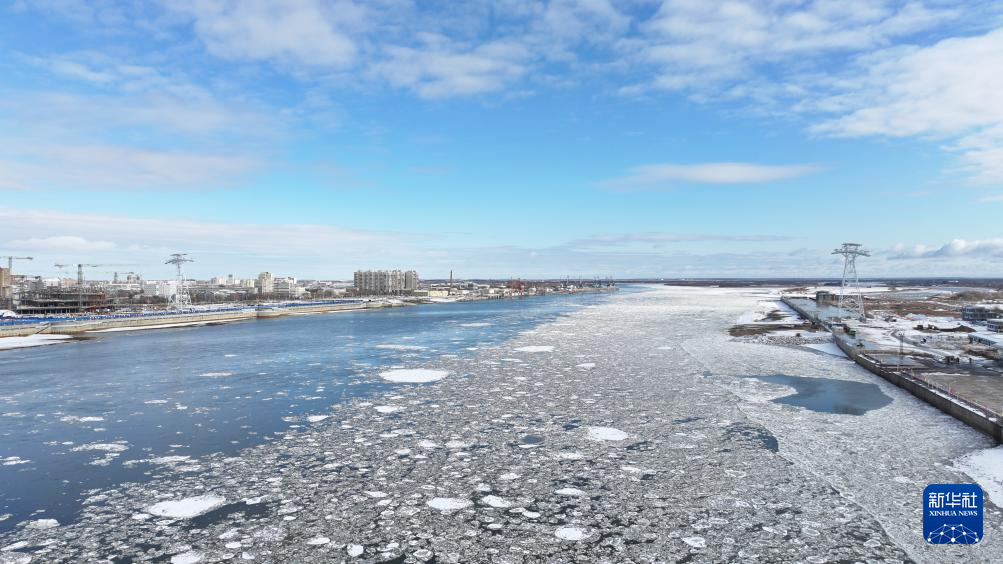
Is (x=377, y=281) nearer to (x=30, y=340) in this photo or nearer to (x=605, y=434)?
(x=30, y=340)

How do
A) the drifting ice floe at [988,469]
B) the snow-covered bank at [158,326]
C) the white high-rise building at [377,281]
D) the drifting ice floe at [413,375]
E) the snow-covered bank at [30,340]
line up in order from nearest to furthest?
the drifting ice floe at [988,469], the drifting ice floe at [413,375], the snow-covered bank at [30,340], the snow-covered bank at [158,326], the white high-rise building at [377,281]

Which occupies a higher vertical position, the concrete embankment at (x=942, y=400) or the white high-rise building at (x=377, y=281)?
A: the white high-rise building at (x=377, y=281)

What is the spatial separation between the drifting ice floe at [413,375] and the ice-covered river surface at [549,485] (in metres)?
2.52

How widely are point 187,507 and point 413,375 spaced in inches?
480

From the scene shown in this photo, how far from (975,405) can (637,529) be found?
12584mm

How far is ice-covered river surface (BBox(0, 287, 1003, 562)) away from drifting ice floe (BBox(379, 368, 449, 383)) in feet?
8.27

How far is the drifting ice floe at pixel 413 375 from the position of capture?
18991 mm

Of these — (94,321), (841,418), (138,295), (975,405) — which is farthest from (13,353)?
(138,295)

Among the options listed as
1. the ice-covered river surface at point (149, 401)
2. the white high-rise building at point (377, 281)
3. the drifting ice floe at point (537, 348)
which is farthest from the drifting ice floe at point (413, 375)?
the white high-rise building at point (377, 281)

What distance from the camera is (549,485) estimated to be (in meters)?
8.70

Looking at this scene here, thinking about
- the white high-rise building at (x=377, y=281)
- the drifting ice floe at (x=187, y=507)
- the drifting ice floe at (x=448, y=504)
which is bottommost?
the drifting ice floe at (x=448, y=504)

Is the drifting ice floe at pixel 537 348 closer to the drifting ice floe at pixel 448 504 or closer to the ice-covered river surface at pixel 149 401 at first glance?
the ice-covered river surface at pixel 149 401

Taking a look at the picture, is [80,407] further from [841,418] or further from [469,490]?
[841,418]

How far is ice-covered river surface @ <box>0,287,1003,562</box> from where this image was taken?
21.9ft
